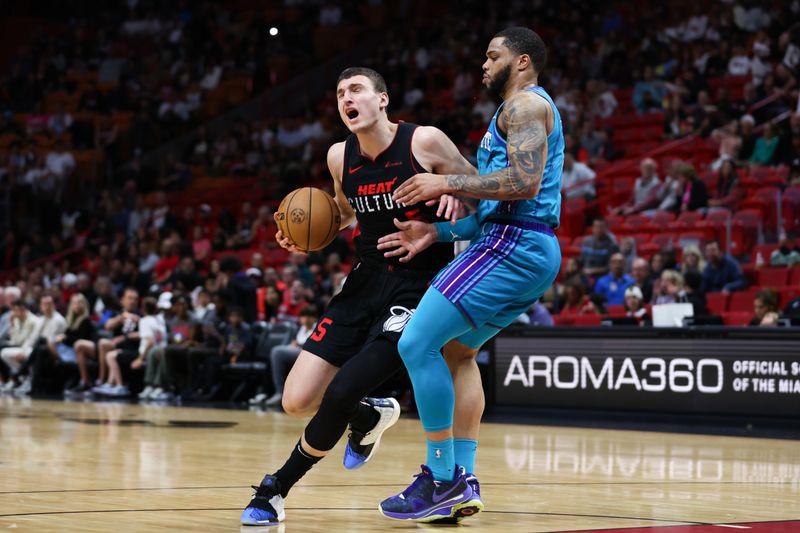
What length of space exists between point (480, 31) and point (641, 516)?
19.0m

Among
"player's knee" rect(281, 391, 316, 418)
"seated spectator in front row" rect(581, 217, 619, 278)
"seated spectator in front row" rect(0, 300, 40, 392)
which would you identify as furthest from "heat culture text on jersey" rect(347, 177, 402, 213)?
"seated spectator in front row" rect(0, 300, 40, 392)

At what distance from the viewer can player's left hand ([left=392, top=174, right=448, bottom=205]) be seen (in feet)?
16.6

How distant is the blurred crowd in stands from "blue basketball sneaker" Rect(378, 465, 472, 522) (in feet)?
24.5

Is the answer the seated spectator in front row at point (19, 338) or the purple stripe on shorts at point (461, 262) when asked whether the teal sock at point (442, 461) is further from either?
the seated spectator in front row at point (19, 338)

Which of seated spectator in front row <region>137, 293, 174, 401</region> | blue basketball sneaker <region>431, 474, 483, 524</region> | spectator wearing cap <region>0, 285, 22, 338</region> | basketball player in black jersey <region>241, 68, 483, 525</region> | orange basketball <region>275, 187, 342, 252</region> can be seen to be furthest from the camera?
spectator wearing cap <region>0, 285, 22, 338</region>

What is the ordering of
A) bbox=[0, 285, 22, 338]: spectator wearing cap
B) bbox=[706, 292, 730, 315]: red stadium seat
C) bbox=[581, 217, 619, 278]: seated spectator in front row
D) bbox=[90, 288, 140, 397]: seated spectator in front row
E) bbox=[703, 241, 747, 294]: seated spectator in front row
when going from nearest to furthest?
bbox=[706, 292, 730, 315]: red stadium seat < bbox=[703, 241, 747, 294]: seated spectator in front row < bbox=[581, 217, 619, 278]: seated spectator in front row < bbox=[90, 288, 140, 397]: seated spectator in front row < bbox=[0, 285, 22, 338]: spectator wearing cap

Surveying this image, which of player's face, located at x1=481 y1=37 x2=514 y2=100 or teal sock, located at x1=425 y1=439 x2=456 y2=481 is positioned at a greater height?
player's face, located at x1=481 y1=37 x2=514 y2=100

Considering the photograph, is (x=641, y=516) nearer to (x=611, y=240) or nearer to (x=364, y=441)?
(x=364, y=441)

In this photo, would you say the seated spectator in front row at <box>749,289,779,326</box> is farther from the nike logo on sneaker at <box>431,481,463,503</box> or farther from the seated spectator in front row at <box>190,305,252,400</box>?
the nike logo on sneaker at <box>431,481,463,503</box>

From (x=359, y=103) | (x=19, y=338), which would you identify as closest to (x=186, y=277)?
(x=19, y=338)

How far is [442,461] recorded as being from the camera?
17.4 feet

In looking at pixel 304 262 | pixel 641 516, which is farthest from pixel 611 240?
pixel 641 516

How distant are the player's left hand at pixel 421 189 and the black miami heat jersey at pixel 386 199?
0.46 meters

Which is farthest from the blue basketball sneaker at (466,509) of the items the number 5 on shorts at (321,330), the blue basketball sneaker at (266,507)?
the number 5 on shorts at (321,330)
